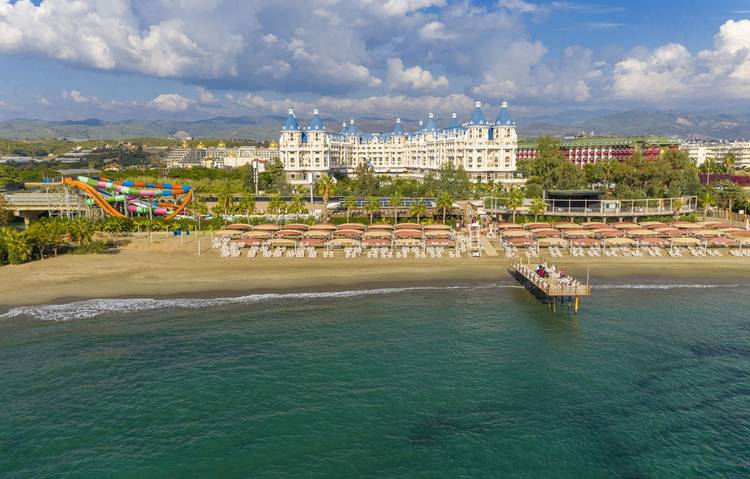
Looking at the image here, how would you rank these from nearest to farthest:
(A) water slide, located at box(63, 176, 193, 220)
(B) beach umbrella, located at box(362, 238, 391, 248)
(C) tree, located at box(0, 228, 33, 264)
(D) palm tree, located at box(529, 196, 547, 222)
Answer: (C) tree, located at box(0, 228, 33, 264) → (B) beach umbrella, located at box(362, 238, 391, 248) → (D) palm tree, located at box(529, 196, 547, 222) → (A) water slide, located at box(63, 176, 193, 220)

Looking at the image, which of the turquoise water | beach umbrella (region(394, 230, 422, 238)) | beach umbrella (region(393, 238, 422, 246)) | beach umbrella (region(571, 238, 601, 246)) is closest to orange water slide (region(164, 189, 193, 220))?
the turquoise water

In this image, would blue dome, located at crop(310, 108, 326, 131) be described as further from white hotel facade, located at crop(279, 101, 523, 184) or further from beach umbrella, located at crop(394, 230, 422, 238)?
beach umbrella, located at crop(394, 230, 422, 238)

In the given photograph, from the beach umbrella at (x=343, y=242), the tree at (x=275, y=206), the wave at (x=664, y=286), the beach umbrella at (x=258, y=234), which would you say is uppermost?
the tree at (x=275, y=206)

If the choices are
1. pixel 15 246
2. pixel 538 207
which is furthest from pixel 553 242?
pixel 15 246

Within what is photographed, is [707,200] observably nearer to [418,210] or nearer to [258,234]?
[418,210]

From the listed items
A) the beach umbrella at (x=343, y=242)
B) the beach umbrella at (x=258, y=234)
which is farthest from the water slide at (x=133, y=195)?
the beach umbrella at (x=343, y=242)

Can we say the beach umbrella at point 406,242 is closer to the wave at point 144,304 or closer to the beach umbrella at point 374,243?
the beach umbrella at point 374,243
